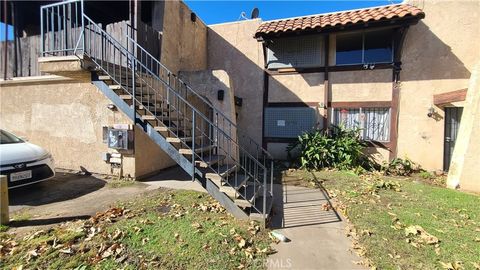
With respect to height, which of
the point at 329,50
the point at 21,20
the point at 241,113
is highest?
the point at 21,20

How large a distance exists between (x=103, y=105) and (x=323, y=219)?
600cm

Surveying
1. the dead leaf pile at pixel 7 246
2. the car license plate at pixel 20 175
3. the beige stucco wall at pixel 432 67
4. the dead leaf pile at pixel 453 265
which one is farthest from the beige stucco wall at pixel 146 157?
the beige stucco wall at pixel 432 67

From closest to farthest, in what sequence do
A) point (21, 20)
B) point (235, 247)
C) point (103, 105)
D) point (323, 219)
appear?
point (235, 247) → point (323, 219) → point (103, 105) → point (21, 20)

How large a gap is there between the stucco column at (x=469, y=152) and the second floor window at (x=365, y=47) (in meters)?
2.57

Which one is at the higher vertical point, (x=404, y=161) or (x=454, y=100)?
(x=454, y=100)

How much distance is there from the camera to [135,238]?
3414 millimetres

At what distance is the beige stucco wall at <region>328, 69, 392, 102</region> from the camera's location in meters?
8.11

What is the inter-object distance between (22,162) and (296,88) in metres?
7.93

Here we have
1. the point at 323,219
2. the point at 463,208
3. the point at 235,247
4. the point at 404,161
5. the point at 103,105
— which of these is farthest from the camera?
the point at 404,161

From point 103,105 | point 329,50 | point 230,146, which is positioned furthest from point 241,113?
point 103,105

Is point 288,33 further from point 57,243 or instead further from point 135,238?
point 57,243

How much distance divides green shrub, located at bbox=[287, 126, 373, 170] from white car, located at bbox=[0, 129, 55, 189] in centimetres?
678

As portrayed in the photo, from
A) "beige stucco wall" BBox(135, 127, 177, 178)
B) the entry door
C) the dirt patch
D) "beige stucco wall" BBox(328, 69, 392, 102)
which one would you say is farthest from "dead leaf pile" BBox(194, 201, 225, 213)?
the entry door

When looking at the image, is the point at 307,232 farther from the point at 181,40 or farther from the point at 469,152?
the point at 181,40
